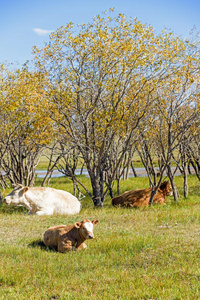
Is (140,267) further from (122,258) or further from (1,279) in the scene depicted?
(1,279)

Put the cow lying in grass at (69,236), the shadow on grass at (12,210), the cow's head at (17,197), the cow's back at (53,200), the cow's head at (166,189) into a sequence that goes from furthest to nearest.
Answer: the cow's head at (166,189)
the shadow on grass at (12,210)
the cow's back at (53,200)
the cow's head at (17,197)
the cow lying in grass at (69,236)

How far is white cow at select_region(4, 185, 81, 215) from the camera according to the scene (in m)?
12.8

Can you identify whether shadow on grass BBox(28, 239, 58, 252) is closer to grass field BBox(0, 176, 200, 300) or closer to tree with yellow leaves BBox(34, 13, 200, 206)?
grass field BBox(0, 176, 200, 300)

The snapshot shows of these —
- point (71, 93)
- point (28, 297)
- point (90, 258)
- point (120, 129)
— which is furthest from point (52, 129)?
point (28, 297)

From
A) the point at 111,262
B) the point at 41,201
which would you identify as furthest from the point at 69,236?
the point at 41,201

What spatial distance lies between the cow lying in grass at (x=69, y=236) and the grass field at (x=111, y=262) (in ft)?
0.68

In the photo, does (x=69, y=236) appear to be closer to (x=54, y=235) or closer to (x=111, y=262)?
(x=54, y=235)

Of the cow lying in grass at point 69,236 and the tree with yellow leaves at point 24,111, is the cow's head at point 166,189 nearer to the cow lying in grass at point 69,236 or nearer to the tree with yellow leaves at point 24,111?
the tree with yellow leaves at point 24,111

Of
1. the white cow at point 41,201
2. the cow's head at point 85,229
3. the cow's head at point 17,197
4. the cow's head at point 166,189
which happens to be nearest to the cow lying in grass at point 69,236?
the cow's head at point 85,229

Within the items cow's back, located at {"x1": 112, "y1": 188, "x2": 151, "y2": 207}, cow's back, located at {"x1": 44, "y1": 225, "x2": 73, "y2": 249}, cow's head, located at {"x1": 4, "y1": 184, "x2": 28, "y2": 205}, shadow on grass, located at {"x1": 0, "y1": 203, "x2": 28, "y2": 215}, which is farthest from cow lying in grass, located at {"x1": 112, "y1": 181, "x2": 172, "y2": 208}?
cow's back, located at {"x1": 44, "y1": 225, "x2": 73, "y2": 249}

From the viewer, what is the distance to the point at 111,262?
7.24 m

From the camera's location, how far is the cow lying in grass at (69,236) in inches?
314

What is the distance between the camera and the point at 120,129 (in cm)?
1518

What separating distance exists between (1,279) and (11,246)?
6.34 feet
